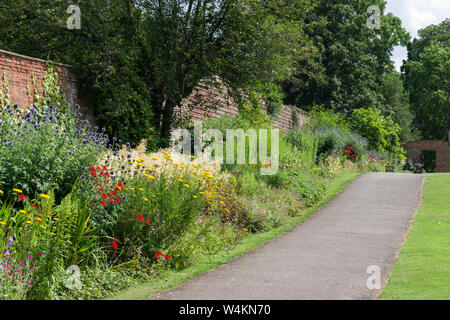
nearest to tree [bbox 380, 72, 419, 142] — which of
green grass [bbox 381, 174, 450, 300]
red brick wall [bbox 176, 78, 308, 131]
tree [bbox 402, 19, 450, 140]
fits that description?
tree [bbox 402, 19, 450, 140]

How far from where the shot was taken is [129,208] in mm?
6840

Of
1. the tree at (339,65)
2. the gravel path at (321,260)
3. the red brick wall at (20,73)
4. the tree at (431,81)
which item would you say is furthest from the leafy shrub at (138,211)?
the tree at (431,81)

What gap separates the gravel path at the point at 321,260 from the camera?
5883 millimetres

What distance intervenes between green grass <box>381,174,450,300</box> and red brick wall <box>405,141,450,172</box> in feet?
87.4

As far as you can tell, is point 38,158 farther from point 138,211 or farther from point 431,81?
point 431,81

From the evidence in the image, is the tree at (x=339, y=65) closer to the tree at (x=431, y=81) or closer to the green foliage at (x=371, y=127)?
the green foliage at (x=371, y=127)

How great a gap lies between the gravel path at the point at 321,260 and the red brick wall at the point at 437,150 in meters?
26.4

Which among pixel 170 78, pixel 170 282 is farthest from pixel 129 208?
pixel 170 78

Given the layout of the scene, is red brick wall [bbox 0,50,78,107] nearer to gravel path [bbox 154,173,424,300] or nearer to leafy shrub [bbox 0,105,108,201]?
leafy shrub [bbox 0,105,108,201]

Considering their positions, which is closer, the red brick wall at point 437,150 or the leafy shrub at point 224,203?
the leafy shrub at point 224,203

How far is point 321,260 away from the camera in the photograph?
757 centimetres

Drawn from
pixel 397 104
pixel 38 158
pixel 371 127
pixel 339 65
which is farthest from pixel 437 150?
pixel 38 158

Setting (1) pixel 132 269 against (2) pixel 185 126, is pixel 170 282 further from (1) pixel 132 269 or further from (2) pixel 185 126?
(2) pixel 185 126

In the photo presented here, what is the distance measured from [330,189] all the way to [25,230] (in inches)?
451
